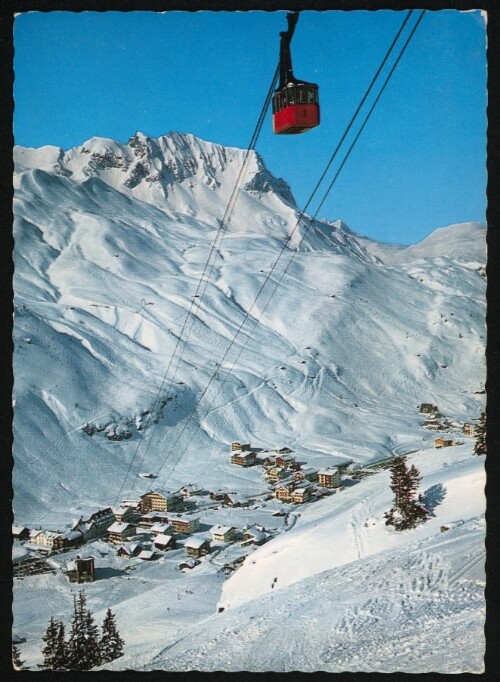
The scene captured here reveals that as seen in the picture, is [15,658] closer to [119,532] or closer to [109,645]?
[109,645]

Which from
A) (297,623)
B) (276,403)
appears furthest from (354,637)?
(276,403)

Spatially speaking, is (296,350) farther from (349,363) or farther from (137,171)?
(137,171)

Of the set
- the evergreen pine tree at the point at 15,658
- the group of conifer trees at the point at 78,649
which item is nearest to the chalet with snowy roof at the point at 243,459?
the evergreen pine tree at the point at 15,658

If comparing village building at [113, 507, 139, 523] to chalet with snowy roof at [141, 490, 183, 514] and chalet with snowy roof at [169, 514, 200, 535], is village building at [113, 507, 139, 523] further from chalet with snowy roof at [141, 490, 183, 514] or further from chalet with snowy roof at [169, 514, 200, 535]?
chalet with snowy roof at [169, 514, 200, 535]

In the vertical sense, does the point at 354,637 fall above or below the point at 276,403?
below

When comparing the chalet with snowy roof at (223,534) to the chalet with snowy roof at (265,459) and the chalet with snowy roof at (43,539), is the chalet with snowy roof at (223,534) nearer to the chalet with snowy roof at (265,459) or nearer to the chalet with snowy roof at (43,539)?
the chalet with snowy roof at (43,539)

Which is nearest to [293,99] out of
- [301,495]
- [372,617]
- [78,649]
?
[372,617]
